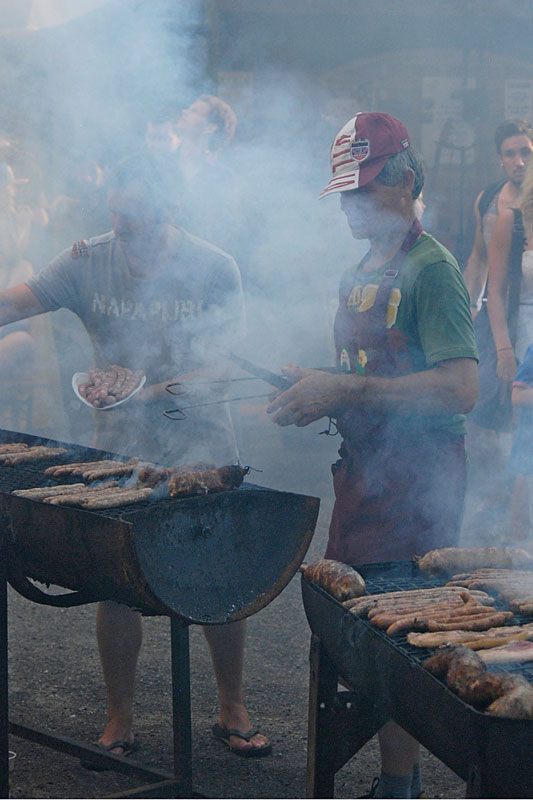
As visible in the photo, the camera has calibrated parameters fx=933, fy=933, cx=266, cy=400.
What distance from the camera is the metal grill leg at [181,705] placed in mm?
3307

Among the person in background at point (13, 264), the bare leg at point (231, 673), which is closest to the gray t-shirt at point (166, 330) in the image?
the bare leg at point (231, 673)

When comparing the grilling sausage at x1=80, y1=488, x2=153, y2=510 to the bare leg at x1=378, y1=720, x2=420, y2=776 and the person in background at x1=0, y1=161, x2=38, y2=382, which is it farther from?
the person in background at x1=0, y1=161, x2=38, y2=382

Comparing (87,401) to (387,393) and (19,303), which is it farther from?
(387,393)

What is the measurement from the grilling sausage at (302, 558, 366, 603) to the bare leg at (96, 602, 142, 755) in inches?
51.2

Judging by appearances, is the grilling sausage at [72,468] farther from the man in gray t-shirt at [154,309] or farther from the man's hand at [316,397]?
the man's hand at [316,397]

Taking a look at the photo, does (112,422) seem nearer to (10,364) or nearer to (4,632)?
(4,632)

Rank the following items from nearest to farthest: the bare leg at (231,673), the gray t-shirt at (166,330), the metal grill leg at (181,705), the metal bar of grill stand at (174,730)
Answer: the metal bar of grill stand at (174,730) → the metal grill leg at (181,705) → the bare leg at (231,673) → the gray t-shirt at (166,330)

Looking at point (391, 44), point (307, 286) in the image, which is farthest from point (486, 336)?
point (391, 44)

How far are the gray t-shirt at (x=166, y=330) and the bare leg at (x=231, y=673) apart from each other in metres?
0.76

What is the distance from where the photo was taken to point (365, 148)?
3.13 m

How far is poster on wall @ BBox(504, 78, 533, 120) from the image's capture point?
10.1 m

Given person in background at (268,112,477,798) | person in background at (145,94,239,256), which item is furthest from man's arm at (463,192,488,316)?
person in background at (268,112,477,798)

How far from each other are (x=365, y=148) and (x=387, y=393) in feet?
2.72

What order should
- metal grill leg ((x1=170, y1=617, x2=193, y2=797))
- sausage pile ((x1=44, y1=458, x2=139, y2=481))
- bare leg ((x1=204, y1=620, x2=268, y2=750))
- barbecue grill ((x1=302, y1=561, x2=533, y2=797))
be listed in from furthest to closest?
bare leg ((x1=204, y1=620, x2=268, y2=750)), sausage pile ((x1=44, y1=458, x2=139, y2=481)), metal grill leg ((x1=170, y1=617, x2=193, y2=797)), barbecue grill ((x1=302, y1=561, x2=533, y2=797))
